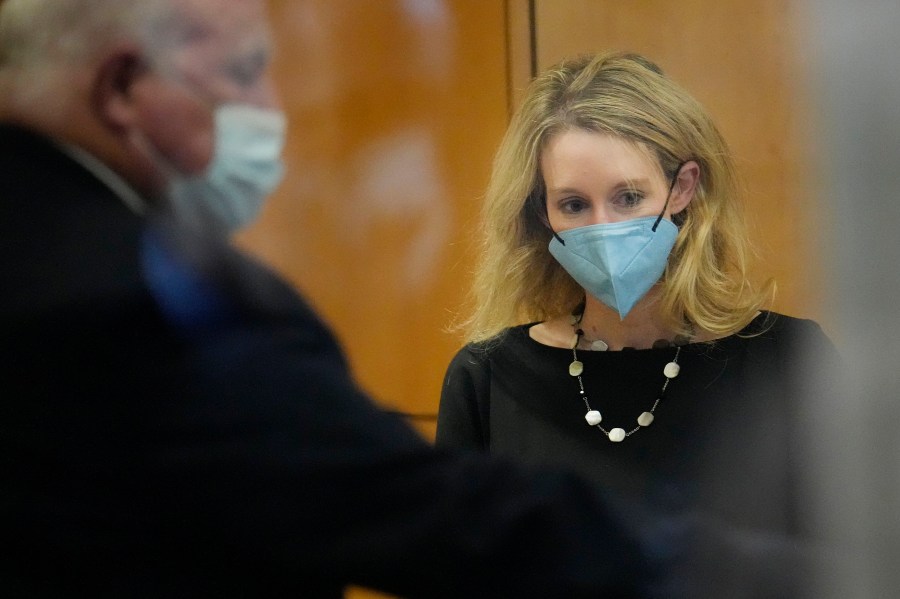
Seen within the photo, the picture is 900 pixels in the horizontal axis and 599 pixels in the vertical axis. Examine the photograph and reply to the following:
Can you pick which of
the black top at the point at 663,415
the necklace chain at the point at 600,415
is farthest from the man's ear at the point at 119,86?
the necklace chain at the point at 600,415

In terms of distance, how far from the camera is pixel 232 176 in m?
0.45

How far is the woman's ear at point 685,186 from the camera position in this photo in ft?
2.53

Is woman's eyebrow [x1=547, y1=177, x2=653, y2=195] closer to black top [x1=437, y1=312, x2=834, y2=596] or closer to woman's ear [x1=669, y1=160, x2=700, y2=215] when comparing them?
woman's ear [x1=669, y1=160, x2=700, y2=215]

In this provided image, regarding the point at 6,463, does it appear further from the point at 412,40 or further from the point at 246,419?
the point at 412,40

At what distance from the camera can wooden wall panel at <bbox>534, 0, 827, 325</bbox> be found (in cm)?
84

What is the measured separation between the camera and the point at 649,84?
808mm

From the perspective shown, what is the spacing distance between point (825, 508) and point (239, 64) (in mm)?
304

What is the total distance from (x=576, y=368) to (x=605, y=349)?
1.3 inches

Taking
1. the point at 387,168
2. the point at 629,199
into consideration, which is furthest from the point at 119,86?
the point at 629,199

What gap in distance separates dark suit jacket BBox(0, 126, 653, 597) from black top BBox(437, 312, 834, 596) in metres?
0.18

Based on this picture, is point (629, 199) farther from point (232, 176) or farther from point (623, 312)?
point (232, 176)

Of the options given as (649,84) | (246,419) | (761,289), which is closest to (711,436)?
(761,289)

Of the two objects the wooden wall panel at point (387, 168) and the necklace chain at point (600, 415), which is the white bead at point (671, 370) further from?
the wooden wall panel at point (387, 168)

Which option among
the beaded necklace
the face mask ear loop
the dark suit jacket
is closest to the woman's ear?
the face mask ear loop
